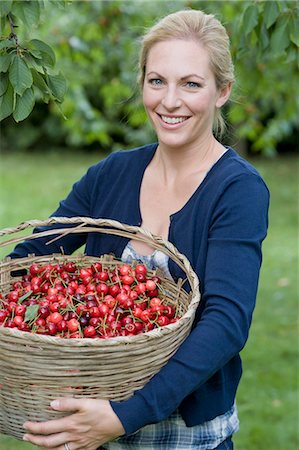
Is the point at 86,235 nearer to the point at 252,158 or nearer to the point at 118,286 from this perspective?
the point at 118,286

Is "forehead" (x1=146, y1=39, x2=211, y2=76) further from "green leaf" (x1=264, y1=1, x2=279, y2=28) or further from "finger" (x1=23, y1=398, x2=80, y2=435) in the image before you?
"finger" (x1=23, y1=398, x2=80, y2=435)

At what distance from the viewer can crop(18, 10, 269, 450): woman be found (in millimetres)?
1709

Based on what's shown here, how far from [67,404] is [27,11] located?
3.70ft

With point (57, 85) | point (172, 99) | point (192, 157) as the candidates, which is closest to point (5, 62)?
point (57, 85)

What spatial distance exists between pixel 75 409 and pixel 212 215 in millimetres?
571

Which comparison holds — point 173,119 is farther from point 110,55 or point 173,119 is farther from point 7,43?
point 110,55

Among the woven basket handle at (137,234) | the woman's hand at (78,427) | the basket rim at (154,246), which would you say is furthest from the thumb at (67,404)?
the woven basket handle at (137,234)

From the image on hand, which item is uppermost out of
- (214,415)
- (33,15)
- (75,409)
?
(33,15)

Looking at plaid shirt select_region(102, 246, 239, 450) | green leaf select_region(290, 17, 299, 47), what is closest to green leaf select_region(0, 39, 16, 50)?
plaid shirt select_region(102, 246, 239, 450)

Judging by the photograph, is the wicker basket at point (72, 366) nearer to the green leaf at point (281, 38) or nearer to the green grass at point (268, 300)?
the green leaf at point (281, 38)

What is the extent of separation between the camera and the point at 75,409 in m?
1.65

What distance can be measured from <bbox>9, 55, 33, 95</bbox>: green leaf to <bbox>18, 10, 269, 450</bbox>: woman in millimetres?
302

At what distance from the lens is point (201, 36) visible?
6.73 ft

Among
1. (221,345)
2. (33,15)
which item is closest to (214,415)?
(221,345)
